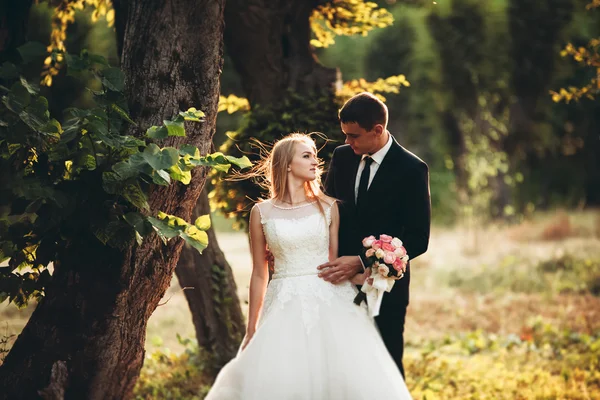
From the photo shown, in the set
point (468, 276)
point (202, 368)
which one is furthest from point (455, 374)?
point (468, 276)

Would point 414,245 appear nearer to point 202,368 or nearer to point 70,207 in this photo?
point 70,207

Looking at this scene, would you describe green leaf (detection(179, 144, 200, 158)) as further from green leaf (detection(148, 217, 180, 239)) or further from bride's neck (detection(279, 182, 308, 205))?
bride's neck (detection(279, 182, 308, 205))

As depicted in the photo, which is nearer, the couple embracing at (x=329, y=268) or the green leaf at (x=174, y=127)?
the green leaf at (x=174, y=127)

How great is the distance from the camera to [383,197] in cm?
461

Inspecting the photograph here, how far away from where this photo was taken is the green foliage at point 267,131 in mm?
5727

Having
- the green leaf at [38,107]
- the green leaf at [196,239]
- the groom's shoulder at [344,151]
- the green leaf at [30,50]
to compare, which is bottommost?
the green leaf at [196,239]

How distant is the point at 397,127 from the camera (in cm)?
3081

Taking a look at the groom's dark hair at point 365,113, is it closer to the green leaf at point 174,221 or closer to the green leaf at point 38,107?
the green leaf at point 174,221

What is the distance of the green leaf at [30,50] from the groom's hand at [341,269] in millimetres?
2056

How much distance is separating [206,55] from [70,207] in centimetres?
129

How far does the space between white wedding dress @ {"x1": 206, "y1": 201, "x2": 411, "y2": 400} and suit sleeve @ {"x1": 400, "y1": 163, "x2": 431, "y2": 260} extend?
1.57 ft

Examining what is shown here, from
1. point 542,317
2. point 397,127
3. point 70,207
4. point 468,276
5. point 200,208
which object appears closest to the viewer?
point 70,207

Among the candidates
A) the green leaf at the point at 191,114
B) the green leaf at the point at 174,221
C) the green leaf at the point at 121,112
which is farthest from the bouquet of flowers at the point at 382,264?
the green leaf at the point at 121,112

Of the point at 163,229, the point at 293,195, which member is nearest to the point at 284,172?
the point at 293,195
